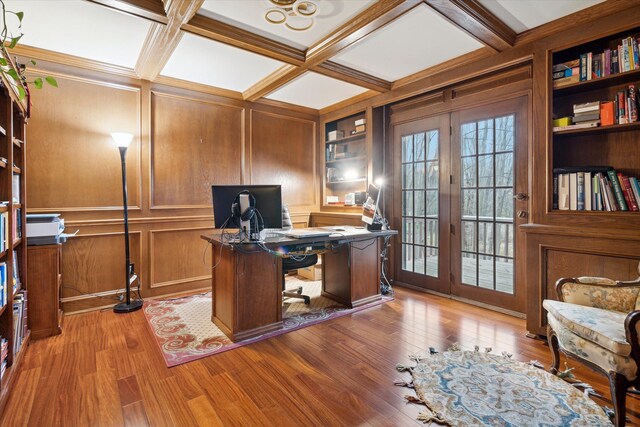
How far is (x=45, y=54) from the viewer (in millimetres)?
3150

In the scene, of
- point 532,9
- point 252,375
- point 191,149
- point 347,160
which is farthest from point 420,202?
point 191,149

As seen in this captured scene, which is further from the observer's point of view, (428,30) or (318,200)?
(318,200)

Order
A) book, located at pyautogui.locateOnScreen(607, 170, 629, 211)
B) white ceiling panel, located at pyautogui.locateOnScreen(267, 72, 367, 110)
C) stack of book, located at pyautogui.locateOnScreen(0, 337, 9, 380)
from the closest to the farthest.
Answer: stack of book, located at pyautogui.locateOnScreen(0, 337, 9, 380), book, located at pyautogui.locateOnScreen(607, 170, 629, 211), white ceiling panel, located at pyautogui.locateOnScreen(267, 72, 367, 110)

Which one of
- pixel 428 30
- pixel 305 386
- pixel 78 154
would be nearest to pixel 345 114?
pixel 428 30

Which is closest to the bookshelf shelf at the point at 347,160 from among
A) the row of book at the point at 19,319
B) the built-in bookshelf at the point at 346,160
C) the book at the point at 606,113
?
A: the built-in bookshelf at the point at 346,160

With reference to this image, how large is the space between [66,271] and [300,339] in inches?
100.0

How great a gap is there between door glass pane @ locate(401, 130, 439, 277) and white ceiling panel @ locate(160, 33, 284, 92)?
1902mm

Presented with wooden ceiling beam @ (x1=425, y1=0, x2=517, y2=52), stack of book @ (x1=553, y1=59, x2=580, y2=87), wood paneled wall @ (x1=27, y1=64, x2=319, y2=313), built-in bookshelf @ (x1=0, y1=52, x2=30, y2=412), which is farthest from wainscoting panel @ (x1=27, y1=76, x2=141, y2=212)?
stack of book @ (x1=553, y1=59, x2=580, y2=87)

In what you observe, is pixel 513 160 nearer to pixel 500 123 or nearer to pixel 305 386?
pixel 500 123

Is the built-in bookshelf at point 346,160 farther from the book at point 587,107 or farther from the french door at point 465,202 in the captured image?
the book at point 587,107

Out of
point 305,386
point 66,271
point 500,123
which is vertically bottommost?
point 305,386

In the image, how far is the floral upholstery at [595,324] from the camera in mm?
1638

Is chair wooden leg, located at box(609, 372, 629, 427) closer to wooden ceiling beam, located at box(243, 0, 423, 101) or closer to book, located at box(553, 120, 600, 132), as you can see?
book, located at box(553, 120, 600, 132)

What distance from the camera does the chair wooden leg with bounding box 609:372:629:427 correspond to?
1.57 metres
